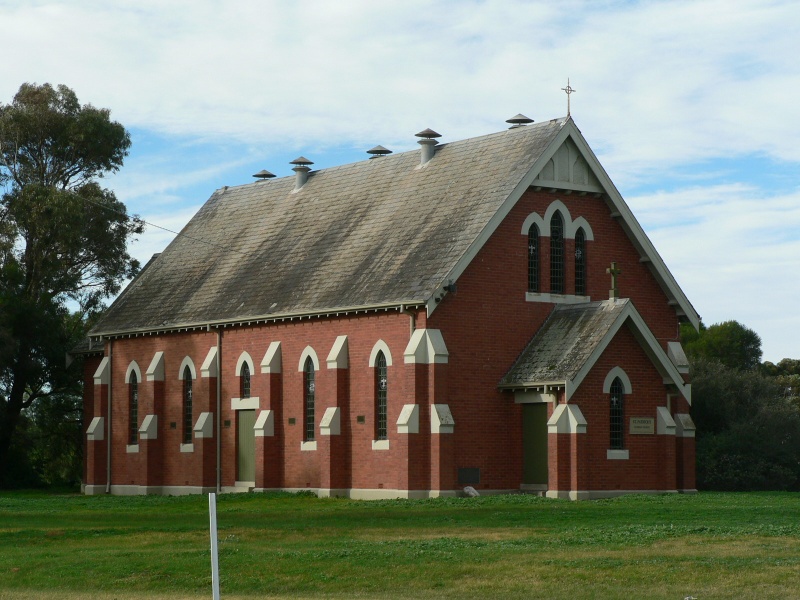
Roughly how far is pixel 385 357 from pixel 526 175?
6474 millimetres

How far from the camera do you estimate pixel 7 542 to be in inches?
1169

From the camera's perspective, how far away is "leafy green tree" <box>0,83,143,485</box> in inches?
2317

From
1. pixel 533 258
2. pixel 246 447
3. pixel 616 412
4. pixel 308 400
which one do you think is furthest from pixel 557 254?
pixel 246 447

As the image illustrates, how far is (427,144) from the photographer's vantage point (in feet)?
153

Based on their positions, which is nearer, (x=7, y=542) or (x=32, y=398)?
(x=7, y=542)

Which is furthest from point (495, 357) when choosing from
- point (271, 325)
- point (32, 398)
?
point (32, 398)

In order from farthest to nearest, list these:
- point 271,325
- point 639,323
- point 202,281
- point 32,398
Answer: point 32,398, point 202,281, point 271,325, point 639,323

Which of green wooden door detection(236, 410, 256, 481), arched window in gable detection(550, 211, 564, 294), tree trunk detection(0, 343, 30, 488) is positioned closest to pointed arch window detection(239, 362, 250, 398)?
green wooden door detection(236, 410, 256, 481)

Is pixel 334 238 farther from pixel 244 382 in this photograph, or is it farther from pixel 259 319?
pixel 244 382

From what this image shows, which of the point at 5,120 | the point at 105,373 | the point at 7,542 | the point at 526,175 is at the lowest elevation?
the point at 7,542

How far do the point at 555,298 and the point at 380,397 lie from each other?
5872 mm

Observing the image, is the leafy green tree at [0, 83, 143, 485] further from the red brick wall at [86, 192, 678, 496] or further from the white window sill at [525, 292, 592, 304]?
the white window sill at [525, 292, 592, 304]

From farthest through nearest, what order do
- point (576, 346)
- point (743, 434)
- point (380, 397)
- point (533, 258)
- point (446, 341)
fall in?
point (743, 434)
point (533, 258)
point (380, 397)
point (446, 341)
point (576, 346)

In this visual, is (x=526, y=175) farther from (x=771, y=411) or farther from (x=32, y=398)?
(x=32, y=398)
